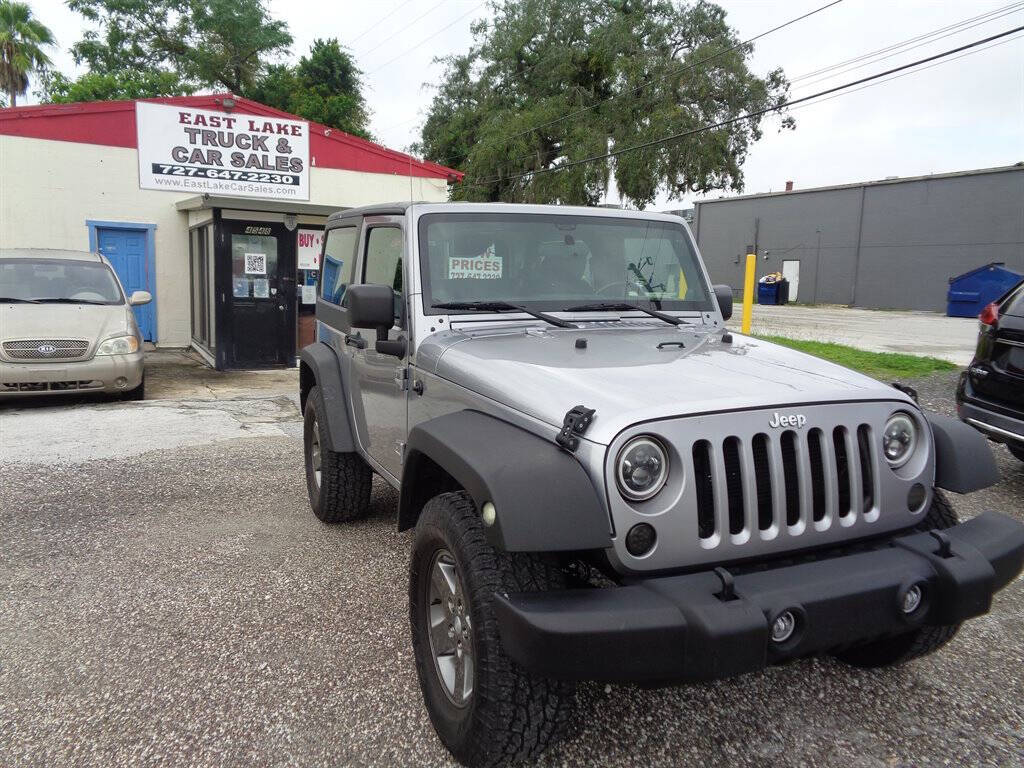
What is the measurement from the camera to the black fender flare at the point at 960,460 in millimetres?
2666

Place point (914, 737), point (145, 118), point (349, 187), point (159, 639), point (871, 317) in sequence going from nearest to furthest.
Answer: point (914, 737)
point (159, 639)
point (145, 118)
point (349, 187)
point (871, 317)

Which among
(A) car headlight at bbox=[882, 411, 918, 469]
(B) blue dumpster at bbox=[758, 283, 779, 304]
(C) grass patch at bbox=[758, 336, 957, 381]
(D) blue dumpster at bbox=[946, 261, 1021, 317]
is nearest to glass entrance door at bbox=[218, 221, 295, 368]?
(C) grass patch at bbox=[758, 336, 957, 381]

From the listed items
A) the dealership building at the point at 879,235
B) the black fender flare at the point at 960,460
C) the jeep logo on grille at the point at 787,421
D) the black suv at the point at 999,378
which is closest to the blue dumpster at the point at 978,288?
the dealership building at the point at 879,235

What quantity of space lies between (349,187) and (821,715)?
535 inches

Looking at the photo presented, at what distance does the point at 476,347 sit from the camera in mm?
3090

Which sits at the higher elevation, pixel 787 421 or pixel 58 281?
pixel 58 281

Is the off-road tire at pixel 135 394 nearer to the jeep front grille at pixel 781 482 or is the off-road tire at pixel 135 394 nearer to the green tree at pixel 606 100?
the jeep front grille at pixel 781 482

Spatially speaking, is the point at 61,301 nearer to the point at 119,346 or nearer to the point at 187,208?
the point at 119,346

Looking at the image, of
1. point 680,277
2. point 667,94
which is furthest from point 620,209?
point 667,94

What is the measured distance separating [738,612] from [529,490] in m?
0.62

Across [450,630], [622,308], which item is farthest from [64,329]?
[450,630]

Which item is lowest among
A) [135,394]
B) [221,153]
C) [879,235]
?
[135,394]

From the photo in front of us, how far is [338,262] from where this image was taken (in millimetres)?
4852

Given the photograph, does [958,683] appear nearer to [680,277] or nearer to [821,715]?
[821,715]
